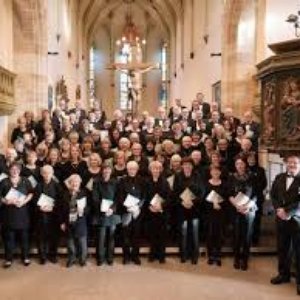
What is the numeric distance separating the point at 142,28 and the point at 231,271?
27413mm

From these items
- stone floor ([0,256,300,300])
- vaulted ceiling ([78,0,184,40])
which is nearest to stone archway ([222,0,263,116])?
stone floor ([0,256,300,300])

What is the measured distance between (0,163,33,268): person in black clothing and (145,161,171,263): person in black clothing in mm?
1630

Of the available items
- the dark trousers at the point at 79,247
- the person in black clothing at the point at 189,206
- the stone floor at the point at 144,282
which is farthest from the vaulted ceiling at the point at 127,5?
the stone floor at the point at 144,282

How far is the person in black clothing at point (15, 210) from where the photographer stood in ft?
23.2

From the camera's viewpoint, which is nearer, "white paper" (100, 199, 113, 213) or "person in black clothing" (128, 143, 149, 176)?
"white paper" (100, 199, 113, 213)

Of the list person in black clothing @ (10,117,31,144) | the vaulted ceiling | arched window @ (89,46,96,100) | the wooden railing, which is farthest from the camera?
arched window @ (89,46,96,100)

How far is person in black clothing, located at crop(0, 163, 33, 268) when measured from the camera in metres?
7.08

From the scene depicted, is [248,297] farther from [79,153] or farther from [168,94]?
[168,94]

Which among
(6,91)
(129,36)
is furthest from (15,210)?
(129,36)

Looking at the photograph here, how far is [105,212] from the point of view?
7078 millimetres

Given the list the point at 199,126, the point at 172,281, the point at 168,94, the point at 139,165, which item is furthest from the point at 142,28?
the point at 172,281

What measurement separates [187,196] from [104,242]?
4.20ft

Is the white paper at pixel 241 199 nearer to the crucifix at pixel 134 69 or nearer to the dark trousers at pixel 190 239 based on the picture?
the dark trousers at pixel 190 239

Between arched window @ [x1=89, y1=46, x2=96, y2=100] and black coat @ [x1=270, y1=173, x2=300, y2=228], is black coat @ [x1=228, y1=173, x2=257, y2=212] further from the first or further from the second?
arched window @ [x1=89, y1=46, x2=96, y2=100]
